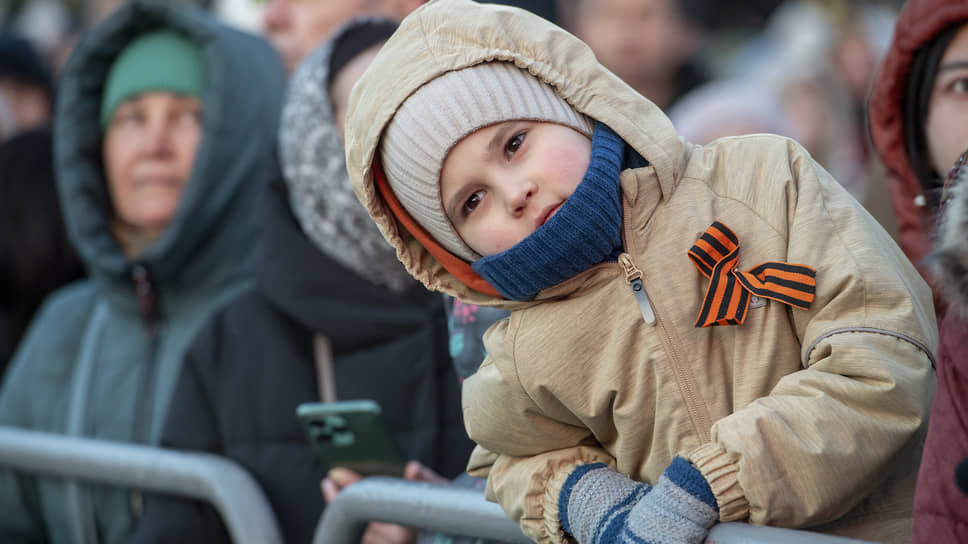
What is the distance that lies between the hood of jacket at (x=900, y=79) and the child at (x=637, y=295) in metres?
0.71

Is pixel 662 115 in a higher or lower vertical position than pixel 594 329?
higher

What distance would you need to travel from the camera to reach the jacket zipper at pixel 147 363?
11.1 ft

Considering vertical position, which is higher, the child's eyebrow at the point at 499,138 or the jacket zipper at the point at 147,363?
the child's eyebrow at the point at 499,138

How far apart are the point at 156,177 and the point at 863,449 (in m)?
2.81

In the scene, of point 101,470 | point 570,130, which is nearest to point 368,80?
point 570,130

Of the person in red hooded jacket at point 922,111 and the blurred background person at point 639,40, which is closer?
the person in red hooded jacket at point 922,111

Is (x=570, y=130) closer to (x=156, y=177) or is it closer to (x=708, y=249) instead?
(x=708, y=249)

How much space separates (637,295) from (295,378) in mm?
1442

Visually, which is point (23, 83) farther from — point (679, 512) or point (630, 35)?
point (679, 512)

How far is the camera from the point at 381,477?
96.6 inches

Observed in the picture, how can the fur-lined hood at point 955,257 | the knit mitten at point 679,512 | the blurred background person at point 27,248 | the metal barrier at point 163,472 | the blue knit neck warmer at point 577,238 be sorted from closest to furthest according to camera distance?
the fur-lined hood at point 955,257 → the knit mitten at point 679,512 → the blue knit neck warmer at point 577,238 → the metal barrier at point 163,472 → the blurred background person at point 27,248

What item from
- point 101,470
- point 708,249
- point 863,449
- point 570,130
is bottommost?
point 101,470

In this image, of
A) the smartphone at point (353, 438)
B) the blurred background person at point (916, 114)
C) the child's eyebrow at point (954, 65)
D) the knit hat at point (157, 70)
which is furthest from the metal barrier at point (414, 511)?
the knit hat at point (157, 70)

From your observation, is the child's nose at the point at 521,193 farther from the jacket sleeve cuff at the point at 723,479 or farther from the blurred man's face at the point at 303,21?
the blurred man's face at the point at 303,21
